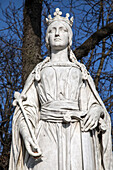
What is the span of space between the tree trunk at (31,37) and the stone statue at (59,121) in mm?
4213

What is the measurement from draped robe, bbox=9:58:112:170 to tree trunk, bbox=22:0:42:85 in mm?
4268

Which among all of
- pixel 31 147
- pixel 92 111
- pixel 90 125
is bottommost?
pixel 31 147

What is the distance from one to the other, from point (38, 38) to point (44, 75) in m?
4.94

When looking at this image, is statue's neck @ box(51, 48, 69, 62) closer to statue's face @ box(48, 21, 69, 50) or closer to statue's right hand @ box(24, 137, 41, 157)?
statue's face @ box(48, 21, 69, 50)

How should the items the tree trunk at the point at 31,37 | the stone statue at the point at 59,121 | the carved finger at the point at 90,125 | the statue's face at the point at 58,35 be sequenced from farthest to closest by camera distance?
the tree trunk at the point at 31,37 → the statue's face at the point at 58,35 → the carved finger at the point at 90,125 → the stone statue at the point at 59,121

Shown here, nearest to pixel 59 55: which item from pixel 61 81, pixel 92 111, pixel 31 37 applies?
pixel 61 81

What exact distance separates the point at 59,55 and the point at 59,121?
3.95 ft

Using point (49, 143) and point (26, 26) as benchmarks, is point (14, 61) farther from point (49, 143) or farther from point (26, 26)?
point (49, 143)

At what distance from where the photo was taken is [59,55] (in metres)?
6.81

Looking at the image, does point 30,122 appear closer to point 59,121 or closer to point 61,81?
point 59,121

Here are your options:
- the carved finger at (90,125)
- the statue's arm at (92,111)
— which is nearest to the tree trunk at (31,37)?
the statue's arm at (92,111)

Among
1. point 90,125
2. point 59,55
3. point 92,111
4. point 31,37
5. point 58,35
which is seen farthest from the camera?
point 31,37

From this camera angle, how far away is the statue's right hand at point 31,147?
5.81 m

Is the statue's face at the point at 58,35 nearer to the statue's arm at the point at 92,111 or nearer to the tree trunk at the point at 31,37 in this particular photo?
the statue's arm at the point at 92,111
